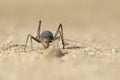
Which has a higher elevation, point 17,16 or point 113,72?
point 17,16

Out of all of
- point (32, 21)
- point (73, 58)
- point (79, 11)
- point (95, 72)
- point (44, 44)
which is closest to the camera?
point (95, 72)

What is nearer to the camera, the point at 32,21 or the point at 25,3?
the point at 32,21

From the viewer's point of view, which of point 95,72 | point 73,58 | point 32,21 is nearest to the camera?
point 95,72

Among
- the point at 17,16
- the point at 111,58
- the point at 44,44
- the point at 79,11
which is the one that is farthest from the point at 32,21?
the point at 111,58

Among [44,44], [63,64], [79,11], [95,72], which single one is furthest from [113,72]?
[79,11]

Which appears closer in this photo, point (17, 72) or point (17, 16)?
point (17, 72)

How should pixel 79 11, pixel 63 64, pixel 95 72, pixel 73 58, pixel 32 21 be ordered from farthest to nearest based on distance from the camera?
pixel 79 11
pixel 32 21
pixel 73 58
pixel 63 64
pixel 95 72

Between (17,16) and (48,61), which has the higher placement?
(17,16)

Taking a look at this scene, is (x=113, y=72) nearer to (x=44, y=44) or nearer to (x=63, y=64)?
(x=63, y=64)

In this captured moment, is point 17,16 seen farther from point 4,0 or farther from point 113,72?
point 113,72
